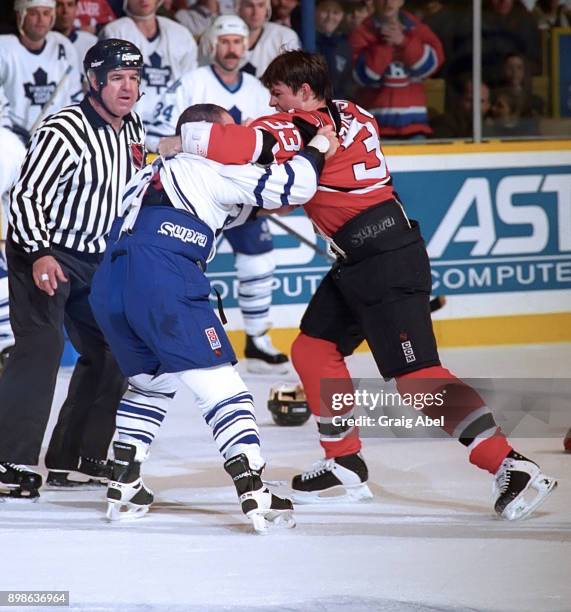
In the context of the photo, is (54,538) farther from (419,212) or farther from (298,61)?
(419,212)

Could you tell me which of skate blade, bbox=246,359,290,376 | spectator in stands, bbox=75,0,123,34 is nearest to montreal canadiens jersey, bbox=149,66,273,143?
spectator in stands, bbox=75,0,123,34

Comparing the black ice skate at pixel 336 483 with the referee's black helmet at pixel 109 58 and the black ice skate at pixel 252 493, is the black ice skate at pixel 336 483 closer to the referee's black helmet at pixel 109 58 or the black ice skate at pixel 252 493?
the black ice skate at pixel 252 493

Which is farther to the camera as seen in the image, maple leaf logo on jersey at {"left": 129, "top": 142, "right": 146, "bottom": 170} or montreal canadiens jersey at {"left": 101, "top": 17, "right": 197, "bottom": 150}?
montreal canadiens jersey at {"left": 101, "top": 17, "right": 197, "bottom": 150}

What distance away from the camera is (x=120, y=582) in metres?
3.45

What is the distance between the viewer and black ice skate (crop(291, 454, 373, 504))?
14.3 feet

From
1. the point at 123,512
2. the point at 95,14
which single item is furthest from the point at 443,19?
the point at 123,512

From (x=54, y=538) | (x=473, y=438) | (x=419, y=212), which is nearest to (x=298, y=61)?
(x=473, y=438)

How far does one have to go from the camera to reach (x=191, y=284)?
3.90 m

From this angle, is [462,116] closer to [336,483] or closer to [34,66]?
[34,66]

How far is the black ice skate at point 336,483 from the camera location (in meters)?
4.36

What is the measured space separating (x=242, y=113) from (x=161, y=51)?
0.68m

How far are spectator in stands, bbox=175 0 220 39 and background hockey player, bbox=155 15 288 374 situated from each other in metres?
0.60

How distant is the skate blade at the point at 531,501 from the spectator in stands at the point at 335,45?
3.93 meters

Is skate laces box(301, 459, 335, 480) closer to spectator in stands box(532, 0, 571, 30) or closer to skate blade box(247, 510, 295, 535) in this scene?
skate blade box(247, 510, 295, 535)
